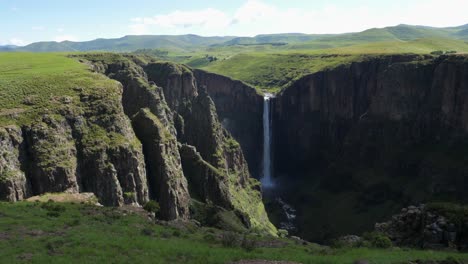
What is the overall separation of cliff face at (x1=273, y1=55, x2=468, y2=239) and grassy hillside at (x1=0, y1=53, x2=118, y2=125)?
2638 inches

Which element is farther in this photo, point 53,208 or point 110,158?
point 110,158

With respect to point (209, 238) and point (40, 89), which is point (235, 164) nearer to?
point (40, 89)

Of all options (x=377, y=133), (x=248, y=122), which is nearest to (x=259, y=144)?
(x=248, y=122)

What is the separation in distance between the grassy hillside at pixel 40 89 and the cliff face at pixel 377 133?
Answer: 67.0 meters

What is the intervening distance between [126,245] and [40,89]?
51.1m

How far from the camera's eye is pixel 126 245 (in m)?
39.2

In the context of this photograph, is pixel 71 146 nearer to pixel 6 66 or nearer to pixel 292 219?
pixel 6 66

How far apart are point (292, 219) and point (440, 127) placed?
4925 centimetres

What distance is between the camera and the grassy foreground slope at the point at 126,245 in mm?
36688

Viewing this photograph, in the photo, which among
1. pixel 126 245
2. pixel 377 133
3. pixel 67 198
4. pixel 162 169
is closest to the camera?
pixel 126 245

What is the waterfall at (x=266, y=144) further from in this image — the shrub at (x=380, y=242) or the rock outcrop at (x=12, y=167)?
the shrub at (x=380, y=242)

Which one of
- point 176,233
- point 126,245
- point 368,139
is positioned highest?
point 126,245

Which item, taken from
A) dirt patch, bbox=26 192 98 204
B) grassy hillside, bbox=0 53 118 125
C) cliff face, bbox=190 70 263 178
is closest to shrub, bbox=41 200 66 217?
dirt patch, bbox=26 192 98 204

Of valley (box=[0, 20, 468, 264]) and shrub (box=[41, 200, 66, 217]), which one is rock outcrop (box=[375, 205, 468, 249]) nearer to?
valley (box=[0, 20, 468, 264])
